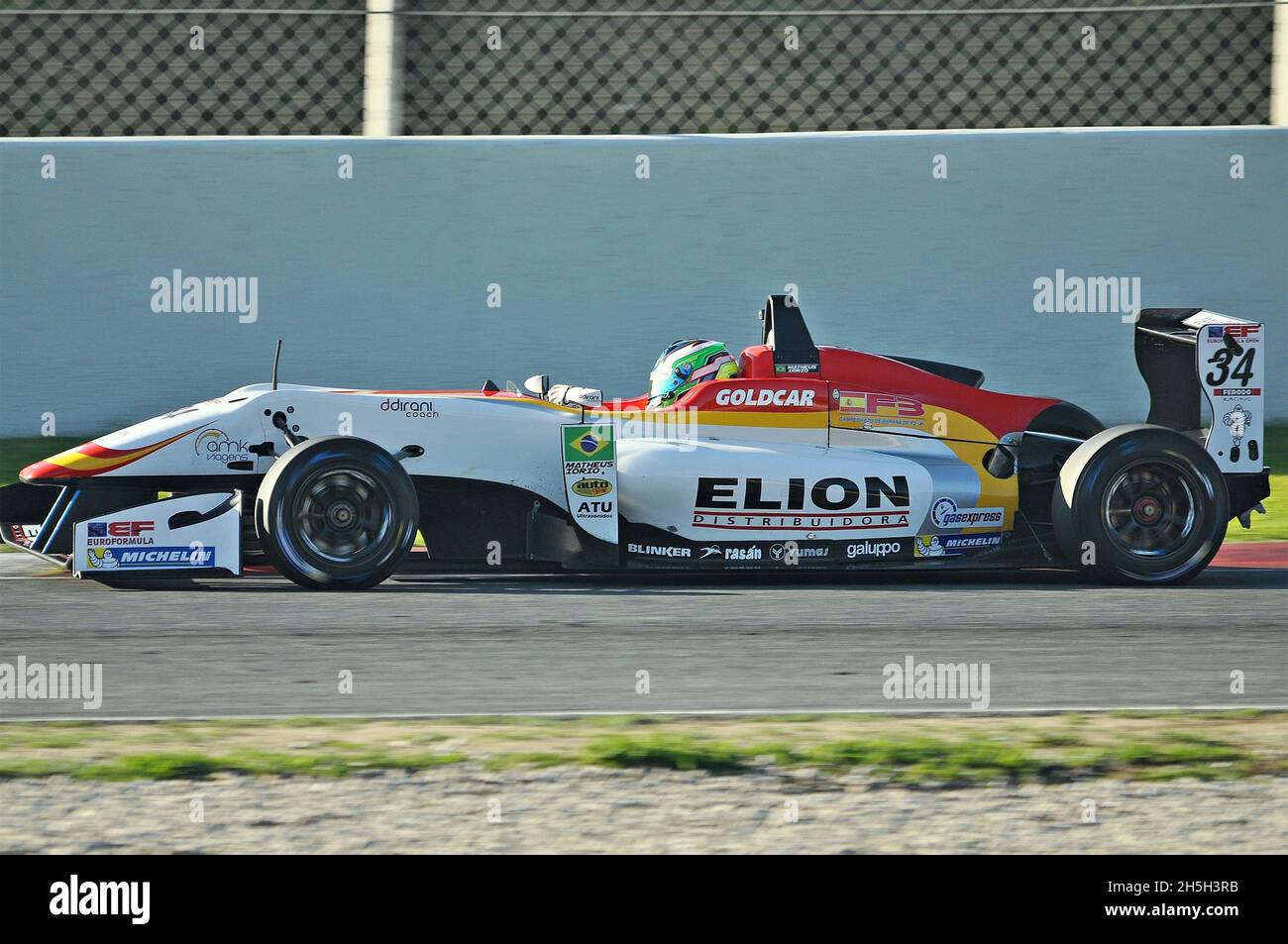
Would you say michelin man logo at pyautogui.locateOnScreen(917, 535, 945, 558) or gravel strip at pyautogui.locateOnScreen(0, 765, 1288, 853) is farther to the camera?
michelin man logo at pyautogui.locateOnScreen(917, 535, 945, 558)

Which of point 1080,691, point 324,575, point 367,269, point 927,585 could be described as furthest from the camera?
point 367,269

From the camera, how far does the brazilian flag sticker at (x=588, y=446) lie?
8164 mm

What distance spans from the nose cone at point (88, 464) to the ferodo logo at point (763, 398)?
2746 millimetres

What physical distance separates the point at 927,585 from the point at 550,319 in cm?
536

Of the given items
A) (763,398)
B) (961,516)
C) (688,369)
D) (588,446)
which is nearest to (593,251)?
(688,369)

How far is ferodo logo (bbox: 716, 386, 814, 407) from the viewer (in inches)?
333

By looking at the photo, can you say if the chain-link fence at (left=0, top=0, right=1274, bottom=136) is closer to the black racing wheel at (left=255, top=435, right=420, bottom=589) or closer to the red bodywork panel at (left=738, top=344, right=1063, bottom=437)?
the red bodywork panel at (left=738, top=344, right=1063, bottom=437)

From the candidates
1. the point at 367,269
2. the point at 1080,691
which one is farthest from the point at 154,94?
the point at 1080,691

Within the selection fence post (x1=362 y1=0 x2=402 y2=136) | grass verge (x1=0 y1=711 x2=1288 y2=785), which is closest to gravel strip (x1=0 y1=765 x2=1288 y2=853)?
grass verge (x1=0 y1=711 x2=1288 y2=785)

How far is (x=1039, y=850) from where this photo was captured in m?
4.29

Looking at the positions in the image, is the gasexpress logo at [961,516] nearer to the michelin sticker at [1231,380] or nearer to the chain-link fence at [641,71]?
the michelin sticker at [1231,380]

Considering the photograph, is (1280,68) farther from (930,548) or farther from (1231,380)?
(930,548)

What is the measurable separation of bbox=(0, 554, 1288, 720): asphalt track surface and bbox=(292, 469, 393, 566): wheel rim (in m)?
0.25

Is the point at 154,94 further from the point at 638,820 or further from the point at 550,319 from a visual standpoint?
the point at 638,820
